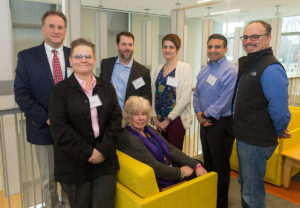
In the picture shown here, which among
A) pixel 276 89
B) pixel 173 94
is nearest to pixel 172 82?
pixel 173 94

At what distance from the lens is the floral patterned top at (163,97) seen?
2.43 meters

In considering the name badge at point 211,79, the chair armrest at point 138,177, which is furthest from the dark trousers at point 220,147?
the chair armrest at point 138,177

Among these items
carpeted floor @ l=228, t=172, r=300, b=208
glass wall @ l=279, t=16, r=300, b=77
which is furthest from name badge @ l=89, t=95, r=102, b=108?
glass wall @ l=279, t=16, r=300, b=77

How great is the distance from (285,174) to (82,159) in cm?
247

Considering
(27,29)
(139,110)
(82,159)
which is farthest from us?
(27,29)

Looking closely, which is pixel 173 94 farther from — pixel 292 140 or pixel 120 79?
pixel 292 140

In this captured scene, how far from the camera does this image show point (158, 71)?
2562mm

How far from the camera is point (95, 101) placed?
1.54m

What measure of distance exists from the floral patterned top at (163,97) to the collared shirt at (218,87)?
0.31 meters

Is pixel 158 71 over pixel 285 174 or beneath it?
over

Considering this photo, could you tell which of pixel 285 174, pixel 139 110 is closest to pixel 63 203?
pixel 139 110

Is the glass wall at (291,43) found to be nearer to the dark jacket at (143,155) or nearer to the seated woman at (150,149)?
the seated woman at (150,149)

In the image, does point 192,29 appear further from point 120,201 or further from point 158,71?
point 120,201

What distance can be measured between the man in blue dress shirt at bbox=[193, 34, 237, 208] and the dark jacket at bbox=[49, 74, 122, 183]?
95cm
